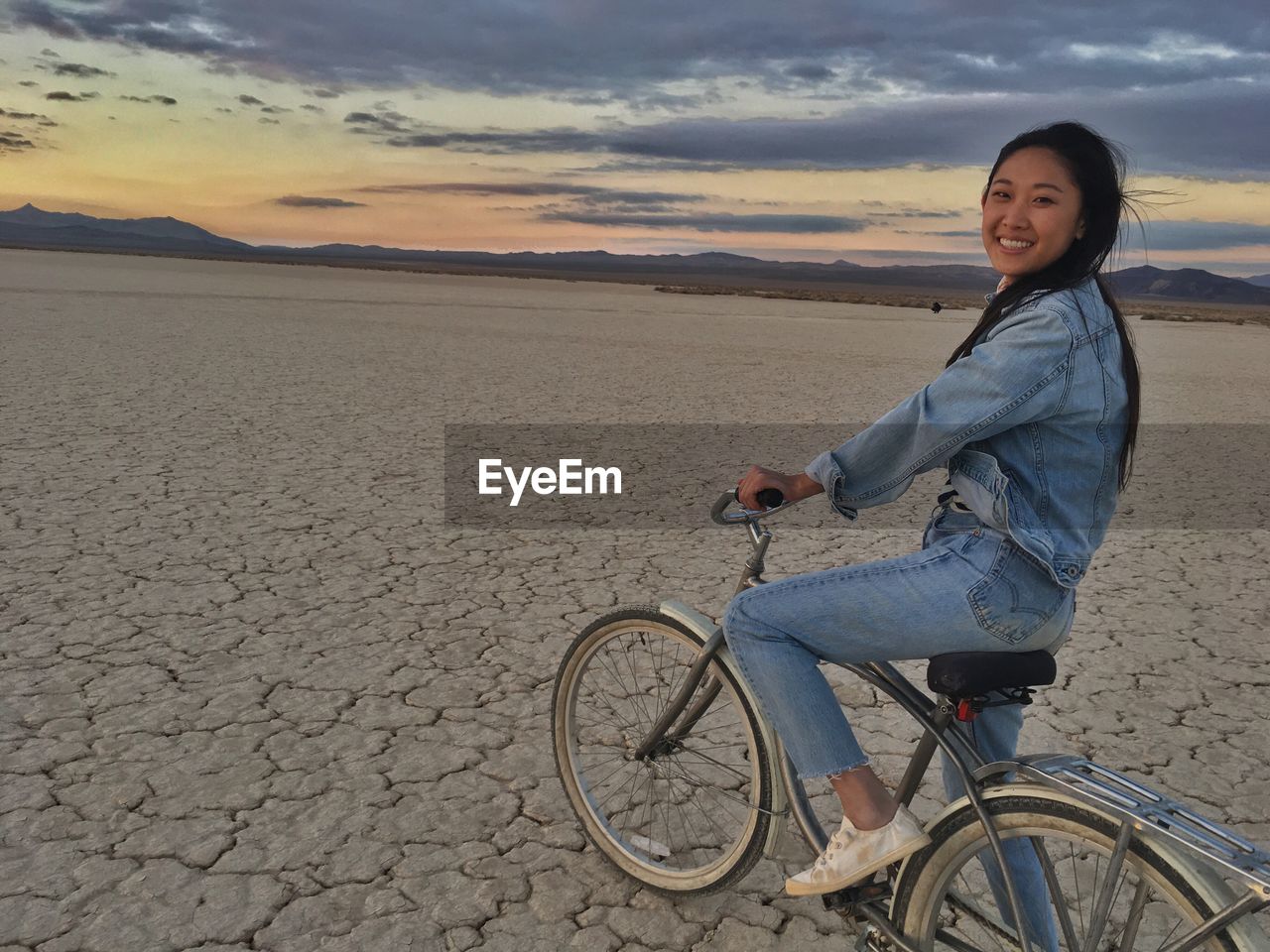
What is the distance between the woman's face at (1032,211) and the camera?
70.7 inches

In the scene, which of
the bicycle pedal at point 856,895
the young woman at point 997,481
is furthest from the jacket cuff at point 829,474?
the bicycle pedal at point 856,895

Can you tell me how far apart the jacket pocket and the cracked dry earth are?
112cm

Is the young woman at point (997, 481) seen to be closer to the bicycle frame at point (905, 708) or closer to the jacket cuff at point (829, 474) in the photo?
the jacket cuff at point (829, 474)

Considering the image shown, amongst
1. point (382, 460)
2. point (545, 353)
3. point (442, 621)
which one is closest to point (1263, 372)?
point (545, 353)

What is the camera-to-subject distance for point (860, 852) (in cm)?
188

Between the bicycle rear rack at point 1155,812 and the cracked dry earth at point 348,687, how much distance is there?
1.06m

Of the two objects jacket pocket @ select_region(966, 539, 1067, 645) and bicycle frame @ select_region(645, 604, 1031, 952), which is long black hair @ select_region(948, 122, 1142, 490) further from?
bicycle frame @ select_region(645, 604, 1031, 952)

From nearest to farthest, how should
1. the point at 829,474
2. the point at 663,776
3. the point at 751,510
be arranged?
the point at 829,474 → the point at 751,510 → the point at 663,776

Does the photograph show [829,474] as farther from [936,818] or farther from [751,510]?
[936,818]

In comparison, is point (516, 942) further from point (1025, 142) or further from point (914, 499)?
point (914, 499)

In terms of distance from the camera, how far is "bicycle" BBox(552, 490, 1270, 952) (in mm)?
1478

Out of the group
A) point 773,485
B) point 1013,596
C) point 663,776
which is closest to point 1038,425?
point 1013,596

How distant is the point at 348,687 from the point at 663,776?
1490mm

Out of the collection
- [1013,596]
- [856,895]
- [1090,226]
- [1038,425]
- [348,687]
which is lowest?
[348,687]
